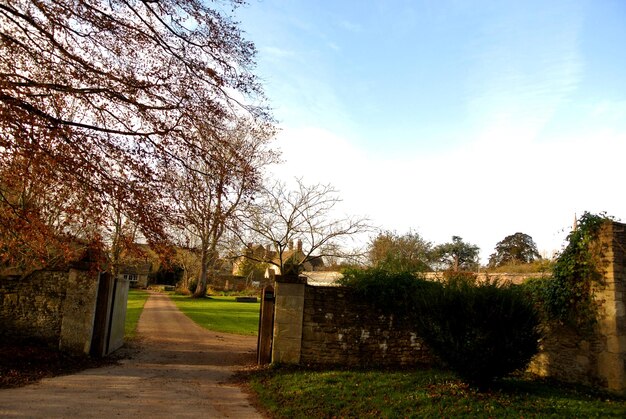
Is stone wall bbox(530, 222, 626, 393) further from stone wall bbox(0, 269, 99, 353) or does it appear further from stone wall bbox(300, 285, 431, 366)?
stone wall bbox(0, 269, 99, 353)

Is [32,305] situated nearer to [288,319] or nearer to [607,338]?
[288,319]

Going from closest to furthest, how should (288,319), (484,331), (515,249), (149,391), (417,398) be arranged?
(417,398) → (484,331) → (149,391) → (288,319) → (515,249)

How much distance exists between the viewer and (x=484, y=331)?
27.1 feet

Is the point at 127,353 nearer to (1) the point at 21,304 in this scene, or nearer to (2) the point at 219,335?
(1) the point at 21,304

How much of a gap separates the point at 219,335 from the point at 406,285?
1023cm

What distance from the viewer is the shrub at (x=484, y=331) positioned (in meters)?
8.15

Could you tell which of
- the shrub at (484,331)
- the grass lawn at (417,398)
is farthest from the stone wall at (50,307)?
the shrub at (484,331)

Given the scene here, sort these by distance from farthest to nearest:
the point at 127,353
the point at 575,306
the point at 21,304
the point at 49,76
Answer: the point at 127,353 → the point at 21,304 → the point at 575,306 → the point at 49,76

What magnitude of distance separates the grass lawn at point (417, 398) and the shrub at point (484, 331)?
462 mm

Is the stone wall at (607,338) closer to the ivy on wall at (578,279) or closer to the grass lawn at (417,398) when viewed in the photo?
the ivy on wall at (578,279)

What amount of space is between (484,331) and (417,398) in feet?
5.51

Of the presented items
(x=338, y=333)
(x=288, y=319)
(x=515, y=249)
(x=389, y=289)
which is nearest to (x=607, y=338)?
(x=389, y=289)

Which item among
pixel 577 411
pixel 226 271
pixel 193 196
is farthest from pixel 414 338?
pixel 226 271

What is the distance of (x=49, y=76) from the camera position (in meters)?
6.96
